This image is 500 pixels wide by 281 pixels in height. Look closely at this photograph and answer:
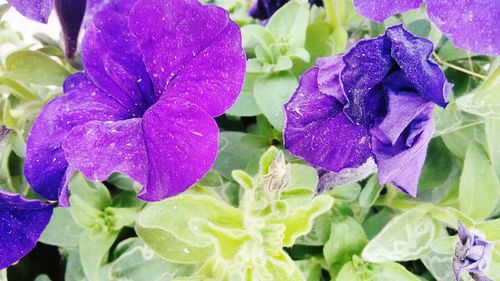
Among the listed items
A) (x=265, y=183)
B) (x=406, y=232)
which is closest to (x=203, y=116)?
(x=265, y=183)

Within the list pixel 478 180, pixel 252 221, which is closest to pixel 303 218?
pixel 252 221

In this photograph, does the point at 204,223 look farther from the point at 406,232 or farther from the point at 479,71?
the point at 479,71

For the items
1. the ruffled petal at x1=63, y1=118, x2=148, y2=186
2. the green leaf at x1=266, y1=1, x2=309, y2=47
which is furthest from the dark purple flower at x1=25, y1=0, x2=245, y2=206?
the green leaf at x1=266, y1=1, x2=309, y2=47

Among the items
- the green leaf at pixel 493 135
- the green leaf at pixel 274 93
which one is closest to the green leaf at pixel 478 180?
the green leaf at pixel 493 135

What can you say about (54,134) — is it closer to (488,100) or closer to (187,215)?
(187,215)

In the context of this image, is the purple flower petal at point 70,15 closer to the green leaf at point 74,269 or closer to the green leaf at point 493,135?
the green leaf at point 74,269

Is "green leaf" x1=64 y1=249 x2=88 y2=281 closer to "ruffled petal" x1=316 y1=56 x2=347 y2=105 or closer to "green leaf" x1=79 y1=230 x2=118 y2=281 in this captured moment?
"green leaf" x1=79 y1=230 x2=118 y2=281
